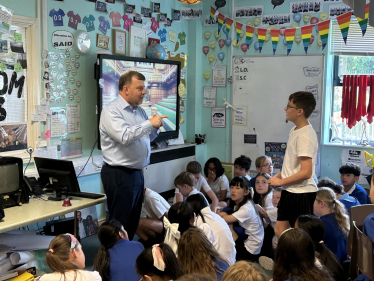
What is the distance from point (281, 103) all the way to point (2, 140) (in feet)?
11.2

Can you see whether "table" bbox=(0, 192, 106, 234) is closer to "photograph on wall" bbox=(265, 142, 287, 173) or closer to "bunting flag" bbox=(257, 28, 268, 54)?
"photograph on wall" bbox=(265, 142, 287, 173)

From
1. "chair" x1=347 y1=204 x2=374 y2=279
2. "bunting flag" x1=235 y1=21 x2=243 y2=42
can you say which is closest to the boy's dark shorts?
"chair" x1=347 y1=204 x2=374 y2=279

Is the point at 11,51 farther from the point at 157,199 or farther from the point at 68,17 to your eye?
the point at 157,199

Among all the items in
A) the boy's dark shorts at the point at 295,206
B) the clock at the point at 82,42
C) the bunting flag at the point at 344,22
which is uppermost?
the bunting flag at the point at 344,22

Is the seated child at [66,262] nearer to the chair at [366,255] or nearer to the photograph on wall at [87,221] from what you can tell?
the chair at [366,255]

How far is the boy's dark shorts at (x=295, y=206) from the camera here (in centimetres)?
279

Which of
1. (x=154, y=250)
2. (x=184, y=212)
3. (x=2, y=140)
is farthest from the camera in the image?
(x=2, y=140)

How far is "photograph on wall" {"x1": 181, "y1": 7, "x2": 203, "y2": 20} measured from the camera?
554 cm

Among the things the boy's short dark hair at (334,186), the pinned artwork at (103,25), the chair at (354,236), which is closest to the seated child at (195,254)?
the chair at (354,236)

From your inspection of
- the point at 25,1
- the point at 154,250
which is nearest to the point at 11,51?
the point at 25,1

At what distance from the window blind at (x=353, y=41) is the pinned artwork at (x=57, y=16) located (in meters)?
3.23

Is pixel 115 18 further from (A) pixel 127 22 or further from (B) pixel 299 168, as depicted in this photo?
(B) pixel 299 168

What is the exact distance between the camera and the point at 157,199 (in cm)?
400

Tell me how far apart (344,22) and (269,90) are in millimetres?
1203
